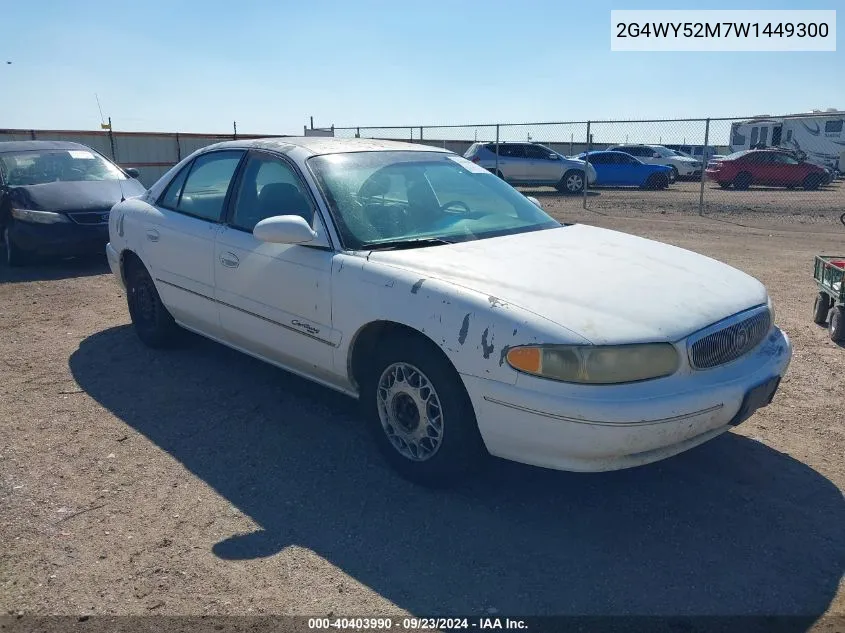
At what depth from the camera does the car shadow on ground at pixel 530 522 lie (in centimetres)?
272

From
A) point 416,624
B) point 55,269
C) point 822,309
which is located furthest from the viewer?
point 55,269

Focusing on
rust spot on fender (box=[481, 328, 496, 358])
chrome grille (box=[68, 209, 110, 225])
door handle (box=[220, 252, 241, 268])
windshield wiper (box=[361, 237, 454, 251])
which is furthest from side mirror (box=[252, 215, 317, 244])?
chrome grille (box=[68, 209, 110, 225])

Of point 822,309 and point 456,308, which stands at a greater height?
point 456,308

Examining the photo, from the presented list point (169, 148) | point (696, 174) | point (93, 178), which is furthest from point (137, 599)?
point (696, 174)

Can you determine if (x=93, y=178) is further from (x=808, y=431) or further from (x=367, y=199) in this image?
(x=808, y=431)

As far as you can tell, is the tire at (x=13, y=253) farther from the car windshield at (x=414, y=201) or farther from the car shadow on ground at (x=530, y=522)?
the car windshield at (x=414, y=201)

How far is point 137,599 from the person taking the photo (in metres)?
2.69

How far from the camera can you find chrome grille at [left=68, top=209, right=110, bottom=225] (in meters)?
8.71

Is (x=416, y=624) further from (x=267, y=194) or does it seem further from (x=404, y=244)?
(x=267, y=194)

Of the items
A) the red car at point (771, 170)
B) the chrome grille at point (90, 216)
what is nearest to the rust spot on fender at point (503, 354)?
the chrome grille at point (90, 216)

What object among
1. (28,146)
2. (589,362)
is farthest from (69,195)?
(589,362)

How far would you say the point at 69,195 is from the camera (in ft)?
29.4

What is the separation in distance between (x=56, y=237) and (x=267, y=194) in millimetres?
5466

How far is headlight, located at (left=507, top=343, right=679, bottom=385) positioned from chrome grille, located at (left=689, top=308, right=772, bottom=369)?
Result: 0.83 feet
